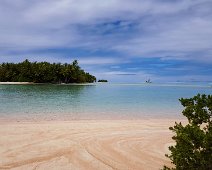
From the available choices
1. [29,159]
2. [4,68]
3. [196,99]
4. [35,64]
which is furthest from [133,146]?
[4,68]

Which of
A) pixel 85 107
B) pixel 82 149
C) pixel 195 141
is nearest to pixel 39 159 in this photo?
pixel 82 149

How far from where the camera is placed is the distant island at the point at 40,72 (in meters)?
99.8

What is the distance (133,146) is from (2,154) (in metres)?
3.38

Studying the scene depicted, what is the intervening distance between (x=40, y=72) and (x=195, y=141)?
317ft

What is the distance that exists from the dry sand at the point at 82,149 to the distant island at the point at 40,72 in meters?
90.5

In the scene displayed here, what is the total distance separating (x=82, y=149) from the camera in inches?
301

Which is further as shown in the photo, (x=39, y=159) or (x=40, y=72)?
(x=40, y=72)

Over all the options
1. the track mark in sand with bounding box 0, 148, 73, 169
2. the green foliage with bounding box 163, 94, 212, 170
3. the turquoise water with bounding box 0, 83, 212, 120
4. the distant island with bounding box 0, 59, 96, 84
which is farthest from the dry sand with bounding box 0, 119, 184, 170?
the distant island with bounding box 0, 59, 96, 84

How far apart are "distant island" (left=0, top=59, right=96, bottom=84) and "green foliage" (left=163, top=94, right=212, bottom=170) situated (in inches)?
3755

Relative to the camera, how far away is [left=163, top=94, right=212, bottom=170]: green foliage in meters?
4.91

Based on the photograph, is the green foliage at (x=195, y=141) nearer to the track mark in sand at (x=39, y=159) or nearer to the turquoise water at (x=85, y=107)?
the track mark in sand at (x=39, y=159)

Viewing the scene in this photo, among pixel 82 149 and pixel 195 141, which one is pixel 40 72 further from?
pixel 195 141

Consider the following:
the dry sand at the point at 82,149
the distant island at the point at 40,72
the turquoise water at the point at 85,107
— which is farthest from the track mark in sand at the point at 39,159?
the distant island at the point at 40,72

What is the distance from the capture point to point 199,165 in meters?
5.02
